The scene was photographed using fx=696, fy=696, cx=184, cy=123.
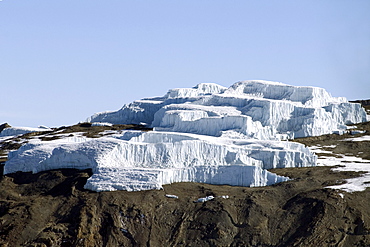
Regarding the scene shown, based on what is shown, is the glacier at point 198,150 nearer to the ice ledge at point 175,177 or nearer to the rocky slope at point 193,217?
the ice ledge at point 175,177

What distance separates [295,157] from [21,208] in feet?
109

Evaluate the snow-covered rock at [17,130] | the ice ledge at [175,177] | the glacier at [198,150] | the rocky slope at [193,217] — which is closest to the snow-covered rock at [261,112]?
the glacier at [198,150]

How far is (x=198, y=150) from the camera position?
273ft

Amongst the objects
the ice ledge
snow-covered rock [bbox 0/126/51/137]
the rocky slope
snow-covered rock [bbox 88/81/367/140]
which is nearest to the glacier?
the ice ledge

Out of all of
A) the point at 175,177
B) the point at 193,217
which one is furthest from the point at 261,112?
the point at 193,217

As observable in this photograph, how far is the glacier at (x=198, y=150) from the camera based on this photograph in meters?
79.5

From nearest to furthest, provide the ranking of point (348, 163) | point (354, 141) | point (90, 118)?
point (348, 163)
point (354, 141)
point (90, 118)

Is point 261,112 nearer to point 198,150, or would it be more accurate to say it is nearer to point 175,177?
point 198,150

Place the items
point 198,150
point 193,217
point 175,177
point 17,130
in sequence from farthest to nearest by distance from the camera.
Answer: point 17,130 → point 198,150 → point 175,177 → point 193,217

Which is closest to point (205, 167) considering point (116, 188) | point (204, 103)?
point (116, 188)

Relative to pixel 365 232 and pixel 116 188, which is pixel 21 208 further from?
pixel 365 232

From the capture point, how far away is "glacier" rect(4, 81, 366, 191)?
7950cm

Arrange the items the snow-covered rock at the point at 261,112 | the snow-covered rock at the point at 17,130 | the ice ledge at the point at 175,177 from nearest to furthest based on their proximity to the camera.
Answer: the ice ledge at the point at 175,177 → the snow-covered rock at the point at 261,112 → the snow-covered rock at the point at 17,130

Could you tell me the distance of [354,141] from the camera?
104 metres
